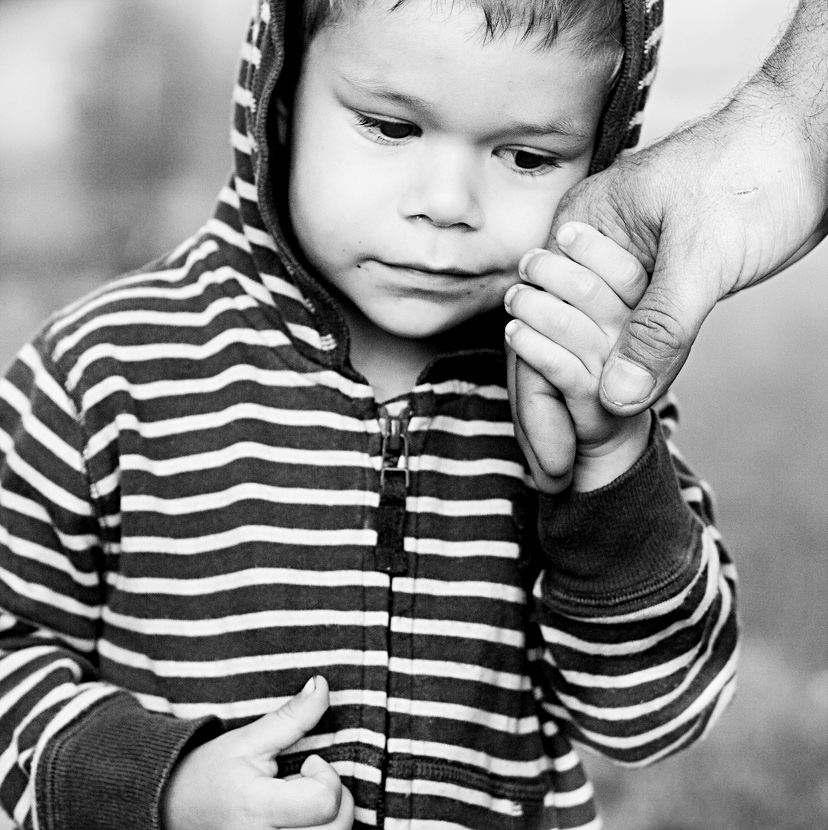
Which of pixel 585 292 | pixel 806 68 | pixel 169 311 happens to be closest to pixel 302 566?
pixel 169 311

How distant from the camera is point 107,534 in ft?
4.77

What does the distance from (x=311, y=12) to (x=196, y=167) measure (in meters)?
3.09

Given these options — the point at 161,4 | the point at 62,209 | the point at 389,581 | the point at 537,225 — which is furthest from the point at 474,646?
the point at 161,4

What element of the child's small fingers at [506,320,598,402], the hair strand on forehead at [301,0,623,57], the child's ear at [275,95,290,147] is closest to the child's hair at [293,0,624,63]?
the hair strand on forehead at [301,0,623,57]

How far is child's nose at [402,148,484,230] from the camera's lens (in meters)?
1.27

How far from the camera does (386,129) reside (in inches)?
51.7

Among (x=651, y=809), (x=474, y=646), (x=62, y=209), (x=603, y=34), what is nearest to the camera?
(x=603, y=34)

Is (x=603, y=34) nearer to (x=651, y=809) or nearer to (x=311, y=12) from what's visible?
(x=311, y=12)

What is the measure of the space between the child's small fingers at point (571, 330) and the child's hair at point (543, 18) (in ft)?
0.90

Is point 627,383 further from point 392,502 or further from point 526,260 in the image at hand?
point 392,502

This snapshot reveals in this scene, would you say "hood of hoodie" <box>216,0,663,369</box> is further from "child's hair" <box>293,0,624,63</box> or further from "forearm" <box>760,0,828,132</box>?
"forearm" <box>760,0,828,132</box>

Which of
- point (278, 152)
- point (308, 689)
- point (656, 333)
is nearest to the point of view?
point (656, 333)

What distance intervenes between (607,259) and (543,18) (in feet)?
0.85

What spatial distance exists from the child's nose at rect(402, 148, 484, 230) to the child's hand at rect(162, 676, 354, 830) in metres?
0.55
